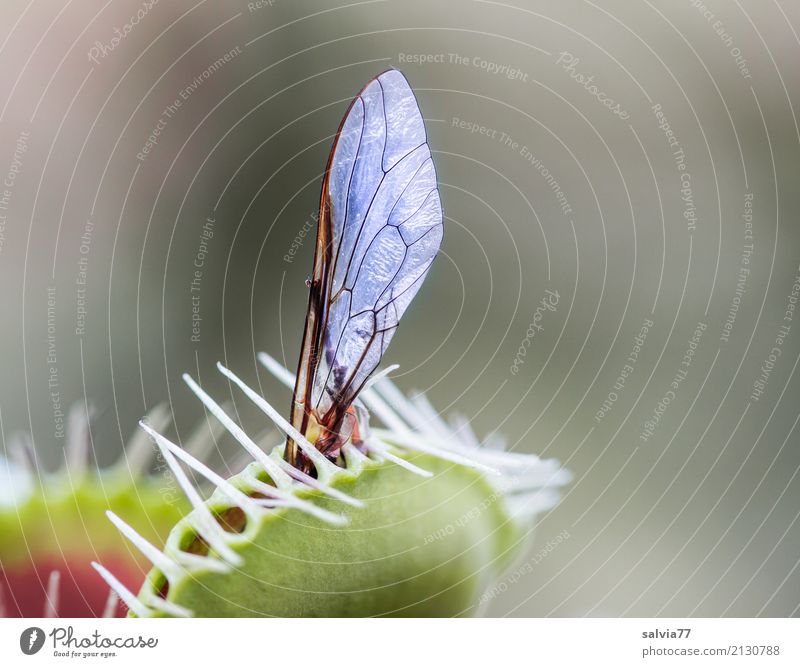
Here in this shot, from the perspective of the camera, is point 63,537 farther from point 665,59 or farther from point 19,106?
point 665,59

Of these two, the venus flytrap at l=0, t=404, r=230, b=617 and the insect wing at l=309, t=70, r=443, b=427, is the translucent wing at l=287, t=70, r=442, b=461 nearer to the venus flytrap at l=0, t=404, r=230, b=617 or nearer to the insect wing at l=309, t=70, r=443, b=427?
the insect wing at l=309, t=70, r=443, b=427

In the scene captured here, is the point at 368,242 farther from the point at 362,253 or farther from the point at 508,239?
the point at 508,239

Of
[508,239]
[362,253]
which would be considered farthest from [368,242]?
[508,239]

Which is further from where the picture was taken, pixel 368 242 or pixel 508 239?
pixel 508 239

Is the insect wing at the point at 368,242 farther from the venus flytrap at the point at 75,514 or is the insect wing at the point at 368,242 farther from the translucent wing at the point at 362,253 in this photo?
the venus flytrap at the point at 75,514

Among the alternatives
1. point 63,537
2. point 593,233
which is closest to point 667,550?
point 593,233

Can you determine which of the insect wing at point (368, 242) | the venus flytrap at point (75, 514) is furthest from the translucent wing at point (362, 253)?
the venus flytrap at point (75, 514)
